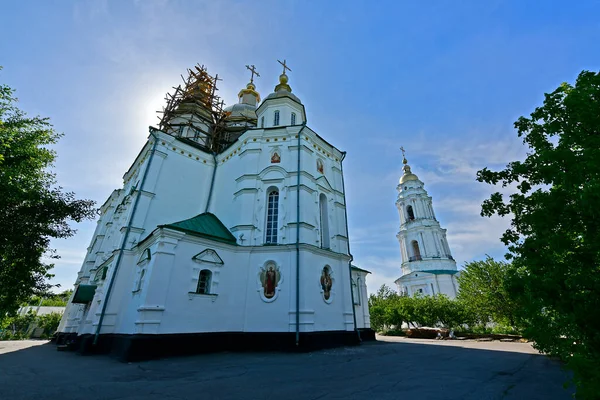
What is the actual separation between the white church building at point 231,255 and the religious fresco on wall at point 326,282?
5cm

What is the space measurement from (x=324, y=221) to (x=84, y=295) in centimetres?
1478

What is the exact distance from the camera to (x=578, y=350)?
274 centimetres

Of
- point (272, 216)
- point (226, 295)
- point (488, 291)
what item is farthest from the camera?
point (488, 291)

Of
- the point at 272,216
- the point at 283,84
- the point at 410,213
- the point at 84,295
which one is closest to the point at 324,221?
the point at 272,216

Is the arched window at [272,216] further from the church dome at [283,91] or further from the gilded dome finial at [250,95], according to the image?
the gilded dome finial at [250,95]

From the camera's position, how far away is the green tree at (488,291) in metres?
18.4

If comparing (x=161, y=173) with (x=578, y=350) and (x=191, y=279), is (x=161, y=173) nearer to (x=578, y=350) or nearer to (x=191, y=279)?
(x=191, y=279)

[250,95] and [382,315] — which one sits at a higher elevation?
[250,95]

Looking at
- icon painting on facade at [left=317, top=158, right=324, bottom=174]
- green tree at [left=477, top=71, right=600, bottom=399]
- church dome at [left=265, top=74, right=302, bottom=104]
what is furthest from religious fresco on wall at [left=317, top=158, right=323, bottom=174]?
green tree at [left=477, top=71, right=600, bottom=399]

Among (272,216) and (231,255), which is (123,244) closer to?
(231,255)

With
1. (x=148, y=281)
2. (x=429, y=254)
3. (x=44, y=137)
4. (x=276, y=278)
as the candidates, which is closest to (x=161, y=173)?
(x=44, y=137)

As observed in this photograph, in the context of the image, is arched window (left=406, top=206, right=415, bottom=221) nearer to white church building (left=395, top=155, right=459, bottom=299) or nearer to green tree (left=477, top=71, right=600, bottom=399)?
white church building (left=395, top=155, right=459, bottom=299)

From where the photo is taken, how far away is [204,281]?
41.0ft

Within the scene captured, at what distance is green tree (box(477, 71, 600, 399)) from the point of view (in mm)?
2811
